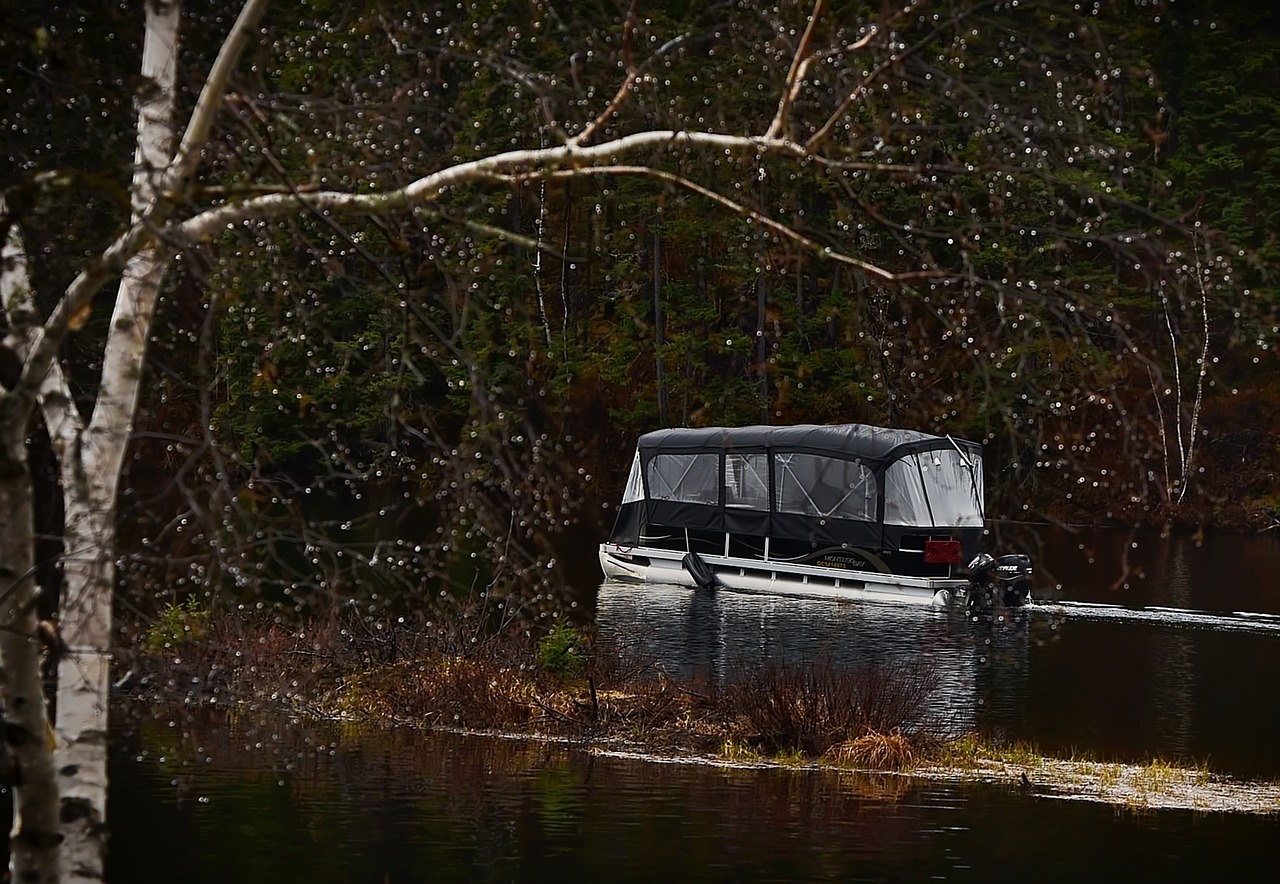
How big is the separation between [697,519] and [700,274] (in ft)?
49.5

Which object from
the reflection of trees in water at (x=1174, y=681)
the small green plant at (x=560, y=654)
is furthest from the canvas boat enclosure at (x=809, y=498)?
the small green plant at (x=560, y=654)

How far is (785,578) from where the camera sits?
3188cm

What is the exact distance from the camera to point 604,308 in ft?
168

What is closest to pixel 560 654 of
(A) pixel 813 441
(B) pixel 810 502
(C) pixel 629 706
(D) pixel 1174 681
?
(C) pixel 629 706

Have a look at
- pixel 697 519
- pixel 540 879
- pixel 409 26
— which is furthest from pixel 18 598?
pixel 697 519

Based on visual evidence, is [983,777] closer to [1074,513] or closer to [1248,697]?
[1248,697]

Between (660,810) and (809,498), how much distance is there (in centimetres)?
1885

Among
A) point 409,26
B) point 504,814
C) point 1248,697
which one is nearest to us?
point 409,26

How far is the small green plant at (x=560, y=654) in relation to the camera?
17891 millimetres

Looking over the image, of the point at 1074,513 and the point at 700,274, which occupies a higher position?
the point at 700,274

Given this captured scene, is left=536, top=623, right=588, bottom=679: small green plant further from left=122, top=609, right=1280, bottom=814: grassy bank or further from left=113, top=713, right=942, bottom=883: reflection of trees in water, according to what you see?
left=113, top=713, right=942, bottom=883: reflection of trees in water

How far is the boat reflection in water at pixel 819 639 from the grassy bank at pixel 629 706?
1.19 m

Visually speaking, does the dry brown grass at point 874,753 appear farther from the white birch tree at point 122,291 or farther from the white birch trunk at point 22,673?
the white birch trunk at point 22,673

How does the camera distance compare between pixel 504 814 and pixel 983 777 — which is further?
pixel 983 777
